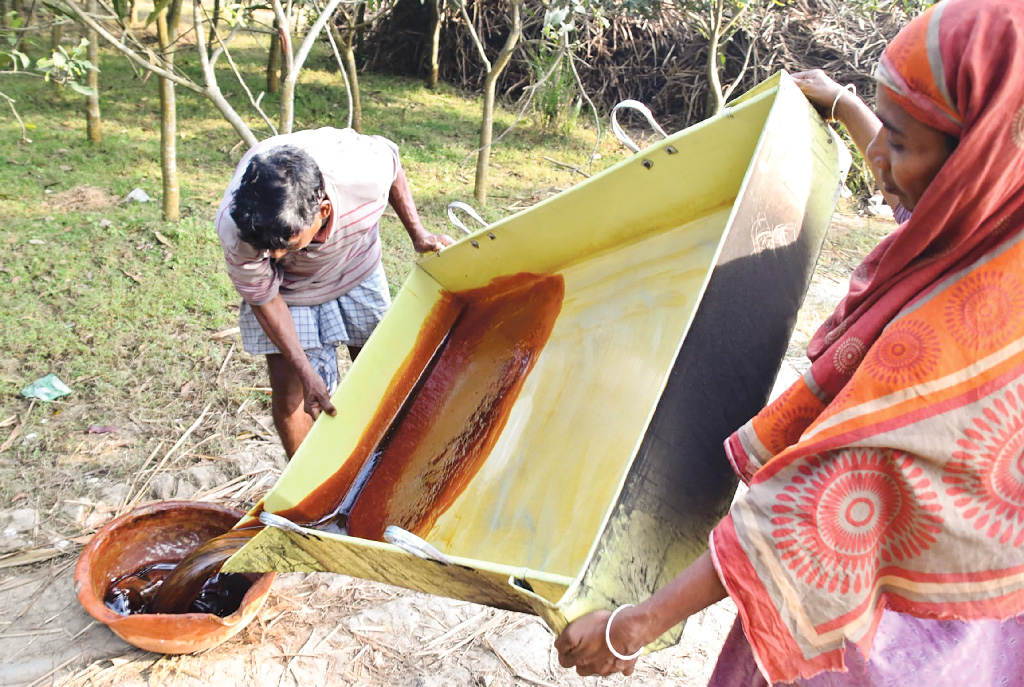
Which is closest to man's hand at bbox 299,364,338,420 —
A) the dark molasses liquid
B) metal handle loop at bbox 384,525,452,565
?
the dark molasses liquid

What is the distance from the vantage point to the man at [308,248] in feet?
6.97

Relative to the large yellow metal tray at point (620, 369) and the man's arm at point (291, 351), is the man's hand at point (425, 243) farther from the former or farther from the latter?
the man's arm at point (291, 351)

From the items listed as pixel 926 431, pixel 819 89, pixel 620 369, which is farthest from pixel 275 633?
pixel 819 89

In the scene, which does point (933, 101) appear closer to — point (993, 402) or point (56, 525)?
point (993, 402)

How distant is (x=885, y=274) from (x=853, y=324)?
91 mm

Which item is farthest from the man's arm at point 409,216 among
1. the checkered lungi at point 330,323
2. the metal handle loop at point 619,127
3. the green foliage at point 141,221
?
the green foliage at point 141,221

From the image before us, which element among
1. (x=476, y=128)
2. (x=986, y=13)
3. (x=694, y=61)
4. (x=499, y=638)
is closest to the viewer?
(x=986, y=13)

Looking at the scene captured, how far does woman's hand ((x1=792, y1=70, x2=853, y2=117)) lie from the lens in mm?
1780

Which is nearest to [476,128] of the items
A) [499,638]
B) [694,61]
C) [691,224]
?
[694,61]

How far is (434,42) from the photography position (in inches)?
300

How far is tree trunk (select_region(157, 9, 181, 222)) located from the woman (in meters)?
4.04

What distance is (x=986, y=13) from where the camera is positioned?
905 mm

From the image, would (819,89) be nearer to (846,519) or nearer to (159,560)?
(846,519)

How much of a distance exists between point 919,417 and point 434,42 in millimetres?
7508
